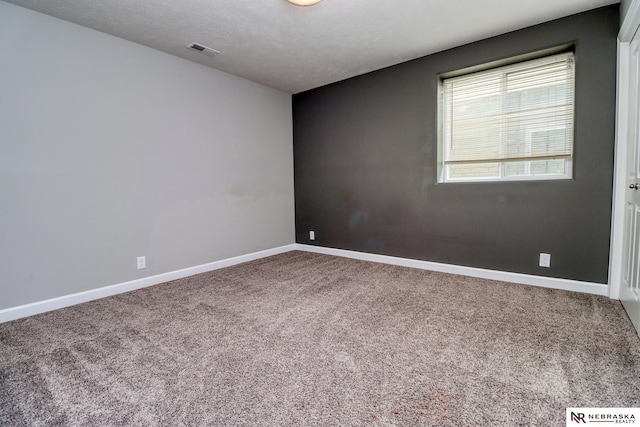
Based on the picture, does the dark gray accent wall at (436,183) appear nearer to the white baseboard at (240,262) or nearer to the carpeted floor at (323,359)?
the white baseboard at (240,262)

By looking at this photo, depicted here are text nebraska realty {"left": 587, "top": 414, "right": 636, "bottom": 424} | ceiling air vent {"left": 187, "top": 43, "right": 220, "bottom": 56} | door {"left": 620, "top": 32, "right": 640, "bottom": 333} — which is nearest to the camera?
text nebraska realty {"left": 587, "top": 414, "right": 636, "bottom": 424}

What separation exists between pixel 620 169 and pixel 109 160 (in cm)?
453

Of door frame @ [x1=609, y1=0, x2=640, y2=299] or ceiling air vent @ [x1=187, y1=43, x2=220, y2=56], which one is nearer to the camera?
door frame @ [x1=609, y1=0, x2=640, y2=299]

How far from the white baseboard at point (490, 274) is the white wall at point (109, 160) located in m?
1.65

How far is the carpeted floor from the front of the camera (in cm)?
135

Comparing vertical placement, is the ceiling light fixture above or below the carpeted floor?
above

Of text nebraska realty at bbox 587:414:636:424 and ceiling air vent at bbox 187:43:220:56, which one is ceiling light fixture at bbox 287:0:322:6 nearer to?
ceiling air vent at bbox 187:43:220:56

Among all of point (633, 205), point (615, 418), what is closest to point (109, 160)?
point (615, 418)

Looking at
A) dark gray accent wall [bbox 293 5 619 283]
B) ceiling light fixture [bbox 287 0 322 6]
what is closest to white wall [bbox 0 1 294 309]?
dark gray accent wall [bbox 293 5 619 283]

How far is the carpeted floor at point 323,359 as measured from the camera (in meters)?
1.35

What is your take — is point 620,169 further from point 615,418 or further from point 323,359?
point 323,359

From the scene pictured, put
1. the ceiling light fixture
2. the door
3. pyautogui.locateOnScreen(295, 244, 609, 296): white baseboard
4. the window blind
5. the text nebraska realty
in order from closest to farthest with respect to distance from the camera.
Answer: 1. the text nebraska realty
2. the door
3. the ceiling light fixture
4. pyautogui.locateOnScreen(295, 244, 609, 296): white baseboard
5. the window blind

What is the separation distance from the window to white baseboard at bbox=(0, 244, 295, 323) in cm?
294

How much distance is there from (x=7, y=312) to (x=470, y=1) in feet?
14.6
